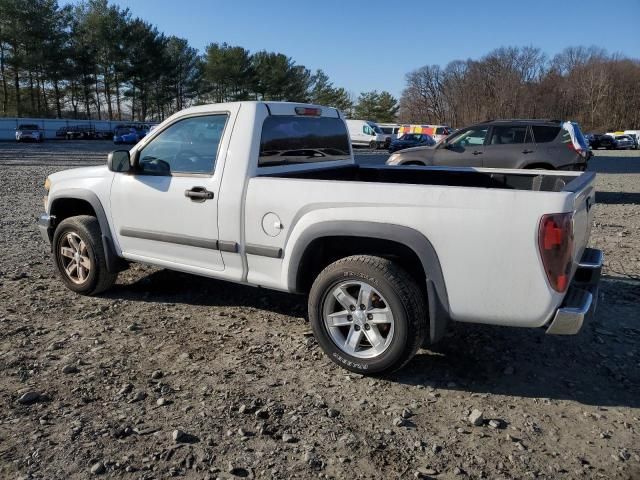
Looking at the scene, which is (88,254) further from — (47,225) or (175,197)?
(175,197)

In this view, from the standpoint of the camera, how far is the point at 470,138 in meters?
12.2

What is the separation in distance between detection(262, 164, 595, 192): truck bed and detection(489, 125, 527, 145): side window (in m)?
7.29

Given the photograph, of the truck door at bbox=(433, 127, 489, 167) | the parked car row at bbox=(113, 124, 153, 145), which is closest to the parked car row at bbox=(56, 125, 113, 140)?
the parked car row at bbox=(113, 124, 153, 145)

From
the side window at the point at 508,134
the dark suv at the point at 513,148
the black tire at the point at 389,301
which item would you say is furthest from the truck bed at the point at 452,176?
the side window at the point at 508,134

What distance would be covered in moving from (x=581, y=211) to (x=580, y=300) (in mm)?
565

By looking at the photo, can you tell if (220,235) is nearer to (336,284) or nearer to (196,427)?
(336,284)

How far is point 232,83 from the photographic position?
219ft

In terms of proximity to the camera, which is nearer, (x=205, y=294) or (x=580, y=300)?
(x=580, y=300)

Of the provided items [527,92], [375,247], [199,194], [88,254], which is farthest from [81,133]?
[527,92]

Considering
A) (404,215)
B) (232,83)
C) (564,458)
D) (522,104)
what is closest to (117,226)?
(404,215)

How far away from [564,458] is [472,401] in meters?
0.67

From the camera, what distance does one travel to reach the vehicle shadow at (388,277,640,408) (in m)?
3.49

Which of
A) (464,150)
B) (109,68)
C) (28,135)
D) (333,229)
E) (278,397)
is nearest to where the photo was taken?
(278,397)

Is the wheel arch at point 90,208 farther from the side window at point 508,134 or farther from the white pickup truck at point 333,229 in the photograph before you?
the side window at point 508,134
